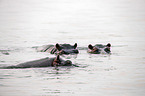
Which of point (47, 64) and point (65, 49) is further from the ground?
point (65, 49)

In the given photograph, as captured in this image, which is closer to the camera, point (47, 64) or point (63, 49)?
point (47, 64)

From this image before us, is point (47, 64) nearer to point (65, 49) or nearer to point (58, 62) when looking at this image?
point (58, 62)

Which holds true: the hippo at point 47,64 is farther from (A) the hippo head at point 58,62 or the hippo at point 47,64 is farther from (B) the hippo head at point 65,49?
Result: (B) the hippo head at point 65,49

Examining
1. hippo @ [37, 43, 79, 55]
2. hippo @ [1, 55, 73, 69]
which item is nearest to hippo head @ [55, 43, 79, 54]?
hippo @ [37, 43, 79, 55]

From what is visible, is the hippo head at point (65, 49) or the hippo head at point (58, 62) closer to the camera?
the hippo head at point (58, 62)

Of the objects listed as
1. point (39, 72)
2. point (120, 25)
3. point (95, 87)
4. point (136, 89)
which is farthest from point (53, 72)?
point (120, 25)

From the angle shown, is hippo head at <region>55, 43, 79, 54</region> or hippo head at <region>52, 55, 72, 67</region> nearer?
hippo head at <region>52, 55, 72, 67</region>

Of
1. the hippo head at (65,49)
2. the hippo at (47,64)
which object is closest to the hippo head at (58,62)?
the hippo at (47,64)

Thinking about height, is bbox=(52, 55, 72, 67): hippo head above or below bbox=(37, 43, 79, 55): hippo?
below

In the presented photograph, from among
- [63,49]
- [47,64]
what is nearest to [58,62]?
[47,64]

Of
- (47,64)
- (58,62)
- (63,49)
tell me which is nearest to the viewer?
(58,62)

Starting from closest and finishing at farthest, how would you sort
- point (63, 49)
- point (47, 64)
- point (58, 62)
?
point (58, 62), point (47, 64), point (63, 49)

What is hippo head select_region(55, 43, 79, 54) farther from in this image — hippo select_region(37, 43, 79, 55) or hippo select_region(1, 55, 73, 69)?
hippo select_region(1, 55, 73, 69)

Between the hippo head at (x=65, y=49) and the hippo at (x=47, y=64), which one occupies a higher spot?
the hippo head at (x=65, y=49)
